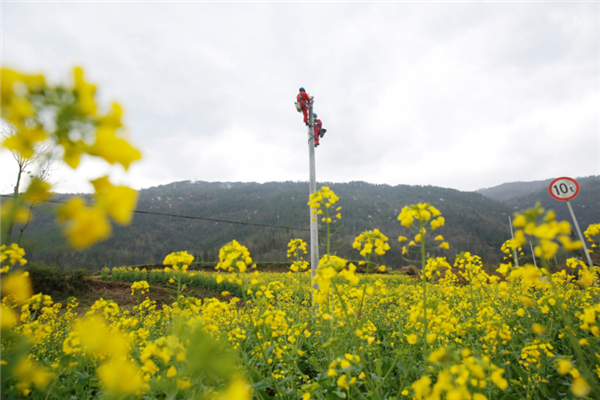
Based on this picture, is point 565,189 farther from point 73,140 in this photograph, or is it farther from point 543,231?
point 73,140

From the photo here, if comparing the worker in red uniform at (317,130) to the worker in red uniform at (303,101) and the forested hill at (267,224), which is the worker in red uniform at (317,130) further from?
the forested hill at (267,224)

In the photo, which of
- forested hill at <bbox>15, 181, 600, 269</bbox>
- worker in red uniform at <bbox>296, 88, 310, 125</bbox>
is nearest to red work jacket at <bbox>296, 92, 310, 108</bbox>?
worker in red uniform at <bbox>296, 88, 310, 125</bbox>

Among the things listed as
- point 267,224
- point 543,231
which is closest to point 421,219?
point 543,231

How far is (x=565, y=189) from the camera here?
5.48 meters

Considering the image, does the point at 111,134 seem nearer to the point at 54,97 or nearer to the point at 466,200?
the point at 54,97

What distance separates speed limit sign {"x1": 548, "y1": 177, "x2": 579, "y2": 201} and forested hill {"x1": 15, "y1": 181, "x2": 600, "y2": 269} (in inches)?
495

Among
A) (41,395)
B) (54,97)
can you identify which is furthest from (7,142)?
(41,395)

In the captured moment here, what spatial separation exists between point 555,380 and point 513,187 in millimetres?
214356

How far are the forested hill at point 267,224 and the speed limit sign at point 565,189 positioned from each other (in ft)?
41.3

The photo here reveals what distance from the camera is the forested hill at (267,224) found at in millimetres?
43469

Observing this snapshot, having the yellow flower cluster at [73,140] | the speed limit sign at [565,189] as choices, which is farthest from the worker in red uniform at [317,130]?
the yellow flower cluster at [73,140]

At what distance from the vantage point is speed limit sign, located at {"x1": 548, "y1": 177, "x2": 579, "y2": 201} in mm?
5324

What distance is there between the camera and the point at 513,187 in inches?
6698

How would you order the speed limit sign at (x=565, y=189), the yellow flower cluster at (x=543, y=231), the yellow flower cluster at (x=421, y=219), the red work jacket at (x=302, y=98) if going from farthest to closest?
1. the red work jacket at (x=302, y=98)
2. the speed limit sign at (x=565, y=189)
3. the yellow flower cluster at (x=421, y=219)
4. the yellow flower cluster at (x=543, y=231)
